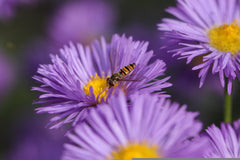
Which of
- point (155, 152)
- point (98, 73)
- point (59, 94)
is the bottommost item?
point (155, 152)

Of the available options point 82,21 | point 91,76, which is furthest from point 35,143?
point 82,21

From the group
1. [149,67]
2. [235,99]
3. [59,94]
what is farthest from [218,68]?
[235,99]

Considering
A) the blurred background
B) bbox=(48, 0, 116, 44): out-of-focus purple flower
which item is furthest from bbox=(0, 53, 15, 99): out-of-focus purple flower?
bbox=(48, 0, 116, 44): out-of-focus purple flower

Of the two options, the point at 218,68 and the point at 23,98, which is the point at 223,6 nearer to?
the point at 218,68

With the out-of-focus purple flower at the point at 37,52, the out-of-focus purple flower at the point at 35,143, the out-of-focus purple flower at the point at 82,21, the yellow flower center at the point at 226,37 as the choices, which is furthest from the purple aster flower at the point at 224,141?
the out-of-focus purple flower at the point at 82,21

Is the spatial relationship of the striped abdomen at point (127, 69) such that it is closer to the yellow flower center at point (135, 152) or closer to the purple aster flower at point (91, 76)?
the purple aster flower at point (91, 76)

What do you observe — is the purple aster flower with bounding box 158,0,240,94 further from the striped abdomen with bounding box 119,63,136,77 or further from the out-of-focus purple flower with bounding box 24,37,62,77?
the out-of-focus purple flower with bounding box 24,37,62,77
